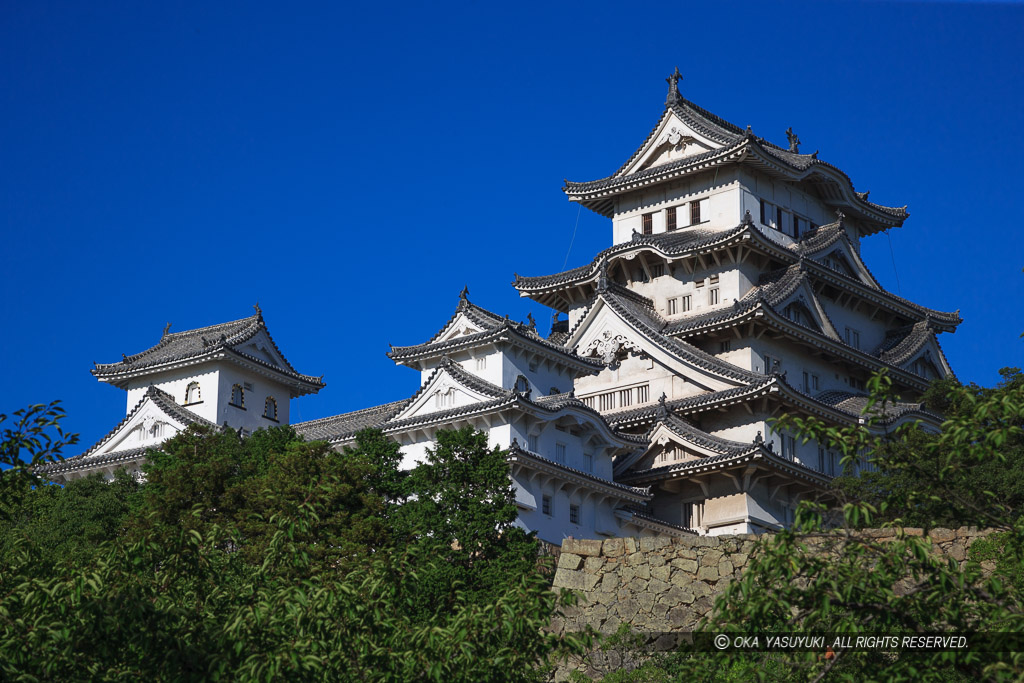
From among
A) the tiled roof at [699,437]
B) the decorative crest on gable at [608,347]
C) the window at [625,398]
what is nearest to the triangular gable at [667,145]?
the decorative crest on gable at [608,347]

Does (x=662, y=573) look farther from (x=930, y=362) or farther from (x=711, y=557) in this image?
(x=930, y=362)

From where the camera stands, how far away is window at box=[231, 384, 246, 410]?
183ft

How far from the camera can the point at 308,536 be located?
32281 millimetres

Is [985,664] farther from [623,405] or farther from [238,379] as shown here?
[238,379]

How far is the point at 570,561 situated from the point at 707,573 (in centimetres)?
275

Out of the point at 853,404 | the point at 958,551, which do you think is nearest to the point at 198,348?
the point at 853,404

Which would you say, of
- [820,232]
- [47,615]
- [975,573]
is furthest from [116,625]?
[820,232]

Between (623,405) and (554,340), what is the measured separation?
15.0ft

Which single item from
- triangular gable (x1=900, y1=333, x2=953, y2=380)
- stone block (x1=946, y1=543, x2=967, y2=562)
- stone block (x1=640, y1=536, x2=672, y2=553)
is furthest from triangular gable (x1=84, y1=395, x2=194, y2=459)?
stone block (x1=946, y1=543, x2=967, y2=562)

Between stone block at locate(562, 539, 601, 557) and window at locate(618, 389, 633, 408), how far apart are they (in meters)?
26.7

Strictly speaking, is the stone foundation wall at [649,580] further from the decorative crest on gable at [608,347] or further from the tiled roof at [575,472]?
the decorative crest on gable at [608,347]

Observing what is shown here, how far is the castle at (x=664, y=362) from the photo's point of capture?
47406 millimetres

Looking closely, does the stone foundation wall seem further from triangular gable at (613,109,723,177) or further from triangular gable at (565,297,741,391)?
triangular gable at (613,109,723,177)

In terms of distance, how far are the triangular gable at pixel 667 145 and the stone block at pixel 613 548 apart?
3451cm
